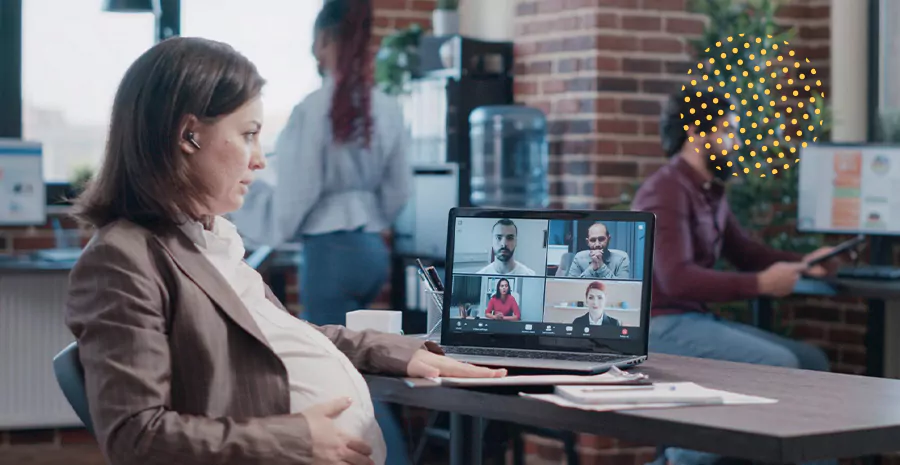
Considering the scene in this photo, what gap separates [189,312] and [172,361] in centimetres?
7

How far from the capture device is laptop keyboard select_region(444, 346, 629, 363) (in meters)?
2.19

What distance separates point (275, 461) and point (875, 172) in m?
3.03

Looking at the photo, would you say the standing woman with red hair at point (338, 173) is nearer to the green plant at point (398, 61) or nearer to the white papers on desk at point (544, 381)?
the green plant at point (398, 61)

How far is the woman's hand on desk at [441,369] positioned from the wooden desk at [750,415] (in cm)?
4

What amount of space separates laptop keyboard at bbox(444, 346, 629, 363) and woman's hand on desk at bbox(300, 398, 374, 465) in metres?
0.51

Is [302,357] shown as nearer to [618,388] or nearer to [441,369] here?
[441,369]

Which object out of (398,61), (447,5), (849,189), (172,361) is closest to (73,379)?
(172,361)

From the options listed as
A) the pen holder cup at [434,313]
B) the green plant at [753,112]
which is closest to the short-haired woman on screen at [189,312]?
the pen holder cup at [434,313]

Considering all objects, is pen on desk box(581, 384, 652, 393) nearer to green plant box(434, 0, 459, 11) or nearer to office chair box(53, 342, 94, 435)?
office chair box(53, 342, 94, 435)

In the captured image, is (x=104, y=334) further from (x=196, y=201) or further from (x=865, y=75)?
(x=865, y=75)

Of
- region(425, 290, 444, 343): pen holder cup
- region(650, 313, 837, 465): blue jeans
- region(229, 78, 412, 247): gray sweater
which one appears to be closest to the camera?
region(425, 290, 444, 343): pen holder cup

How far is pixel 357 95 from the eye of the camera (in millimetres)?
3746

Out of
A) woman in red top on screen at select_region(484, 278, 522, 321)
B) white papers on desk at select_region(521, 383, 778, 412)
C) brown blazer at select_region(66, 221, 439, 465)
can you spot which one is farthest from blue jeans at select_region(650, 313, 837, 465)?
brown blazer at select_region(66, 221, 439, 465)

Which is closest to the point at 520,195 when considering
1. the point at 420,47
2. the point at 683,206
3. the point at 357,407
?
the point at 420,47
